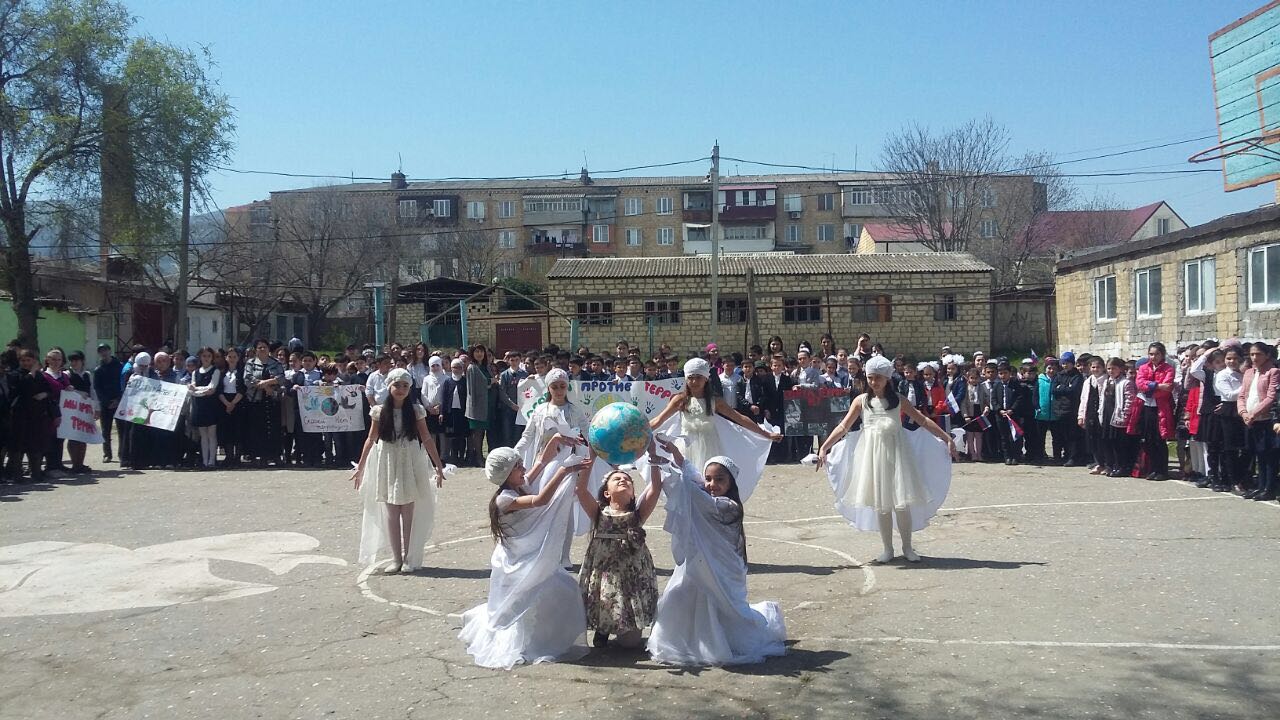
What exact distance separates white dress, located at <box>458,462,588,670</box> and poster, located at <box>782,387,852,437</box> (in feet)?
39.0

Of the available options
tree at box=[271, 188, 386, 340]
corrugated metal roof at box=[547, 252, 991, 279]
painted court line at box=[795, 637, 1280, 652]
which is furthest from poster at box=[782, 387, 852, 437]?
tree at box=[271, 188, 386, 340]

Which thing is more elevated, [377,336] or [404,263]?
[404,263]

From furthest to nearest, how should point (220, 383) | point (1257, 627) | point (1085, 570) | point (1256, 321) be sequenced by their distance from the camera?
point (1256, 321)
point (220, 383)
point (1085, 570)
point (1257, 627)

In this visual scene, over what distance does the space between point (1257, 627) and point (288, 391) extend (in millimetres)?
14311

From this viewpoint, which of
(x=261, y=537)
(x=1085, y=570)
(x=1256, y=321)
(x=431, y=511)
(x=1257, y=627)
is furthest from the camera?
(x=1256, y=321)

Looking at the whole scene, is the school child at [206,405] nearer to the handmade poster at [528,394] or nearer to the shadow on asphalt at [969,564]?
the handmade poster at [528,394]

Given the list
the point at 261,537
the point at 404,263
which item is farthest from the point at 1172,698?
the point at 404,263

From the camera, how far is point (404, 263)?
6500cm

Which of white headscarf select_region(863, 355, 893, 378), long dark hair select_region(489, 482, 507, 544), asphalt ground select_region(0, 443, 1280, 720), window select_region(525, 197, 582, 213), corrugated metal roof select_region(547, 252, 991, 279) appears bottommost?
asphalt ground select_region(0, 443, 1280, 720)

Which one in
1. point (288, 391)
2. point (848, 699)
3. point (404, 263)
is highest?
point (404, 263)

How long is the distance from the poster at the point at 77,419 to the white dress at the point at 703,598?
13.0 m

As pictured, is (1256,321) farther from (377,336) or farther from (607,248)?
(607,248)

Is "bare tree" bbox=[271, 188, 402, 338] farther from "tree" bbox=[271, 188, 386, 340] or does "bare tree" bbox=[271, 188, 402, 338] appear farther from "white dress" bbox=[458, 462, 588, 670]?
"white dress" bbox=[458, 462, 588, 670]

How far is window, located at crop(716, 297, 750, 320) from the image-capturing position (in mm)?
40281
